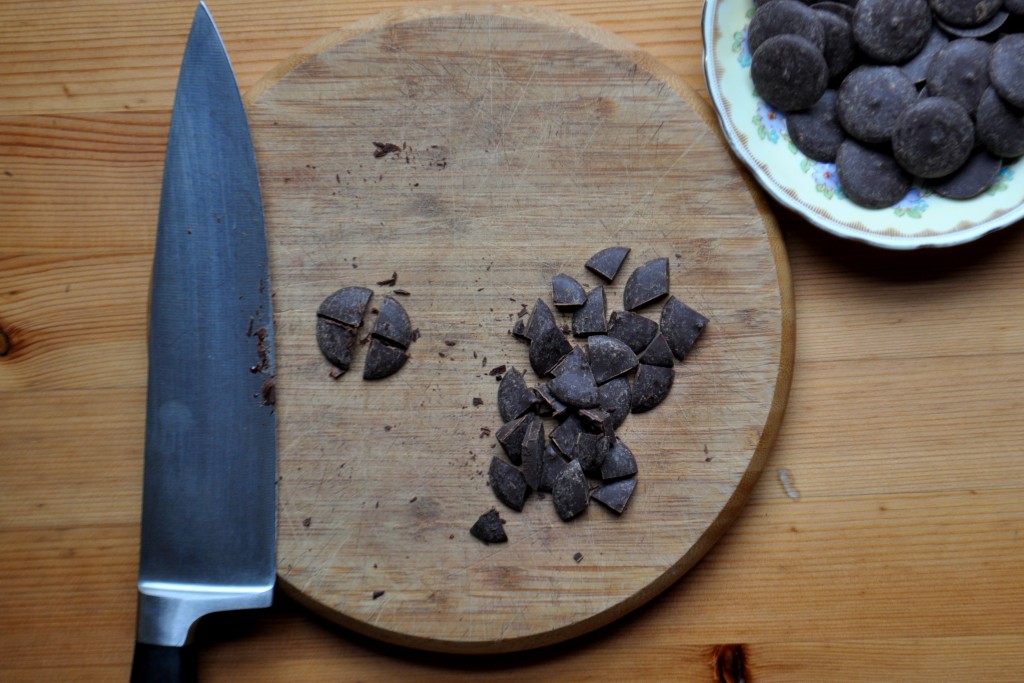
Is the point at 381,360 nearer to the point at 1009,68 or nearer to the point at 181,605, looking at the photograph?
the point at 181,605

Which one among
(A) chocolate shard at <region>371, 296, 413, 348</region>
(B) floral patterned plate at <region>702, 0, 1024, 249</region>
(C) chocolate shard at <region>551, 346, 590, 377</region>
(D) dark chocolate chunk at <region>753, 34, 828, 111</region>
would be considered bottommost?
(C) chocolate shard at <region>551, 346, 590, 377</region>

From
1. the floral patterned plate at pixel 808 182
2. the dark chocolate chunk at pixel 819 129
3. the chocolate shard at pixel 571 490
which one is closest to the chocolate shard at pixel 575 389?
the chocolate shard at pixel 571 490

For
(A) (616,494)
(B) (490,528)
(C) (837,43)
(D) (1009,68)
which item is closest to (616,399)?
(A) (616,494)

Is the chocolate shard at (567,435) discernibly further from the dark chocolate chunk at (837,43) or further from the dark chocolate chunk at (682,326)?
the dark chocolate chunk at (837,43)

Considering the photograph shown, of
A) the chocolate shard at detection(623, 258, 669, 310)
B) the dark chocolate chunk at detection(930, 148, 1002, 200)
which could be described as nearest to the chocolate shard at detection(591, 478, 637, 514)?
the chocolate shard at detection(623, 258, 669, 310)

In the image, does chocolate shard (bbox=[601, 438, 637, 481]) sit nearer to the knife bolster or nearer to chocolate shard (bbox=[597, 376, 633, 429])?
chocolate shard (bbox=[597, 376, 633, 429])

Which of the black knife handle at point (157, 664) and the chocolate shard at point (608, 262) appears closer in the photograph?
the black knife handle at point (157, 664)

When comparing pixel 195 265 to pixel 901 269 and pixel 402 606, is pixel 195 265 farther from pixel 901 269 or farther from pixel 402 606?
pixel 901 269
